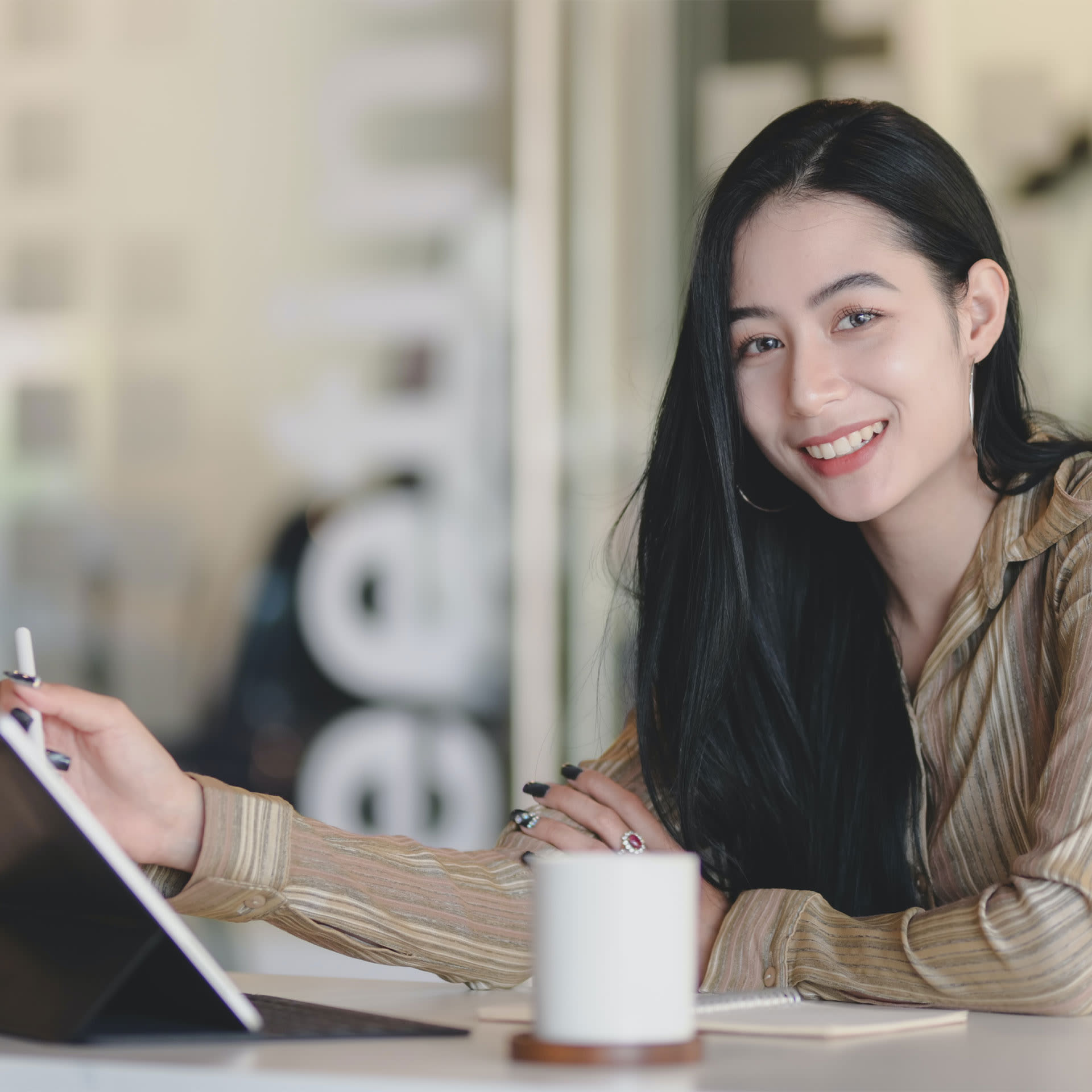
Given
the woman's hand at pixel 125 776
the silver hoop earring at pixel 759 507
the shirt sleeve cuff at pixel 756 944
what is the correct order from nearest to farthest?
the woman's hand at pixel 125 776 → the shirt sleeve cuff at pixel 756 944 → the silver hoop earring at pixel 759 507

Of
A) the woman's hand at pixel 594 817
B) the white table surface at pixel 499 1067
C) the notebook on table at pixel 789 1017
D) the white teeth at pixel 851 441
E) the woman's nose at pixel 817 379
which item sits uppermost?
the woman's nose at pixel 817 379

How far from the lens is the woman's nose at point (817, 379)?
1.35 m

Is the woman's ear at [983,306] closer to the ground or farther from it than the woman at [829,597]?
farther from it

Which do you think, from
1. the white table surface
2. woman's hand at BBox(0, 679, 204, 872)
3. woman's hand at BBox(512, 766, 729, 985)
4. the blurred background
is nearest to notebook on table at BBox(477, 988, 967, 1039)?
the white table surface

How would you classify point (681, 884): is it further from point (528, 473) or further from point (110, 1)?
point (110, 1)

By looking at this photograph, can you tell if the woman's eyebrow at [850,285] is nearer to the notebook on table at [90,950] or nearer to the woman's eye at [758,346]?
the woman's eye at [758,346]

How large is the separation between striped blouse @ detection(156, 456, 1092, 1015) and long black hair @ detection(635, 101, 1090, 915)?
0.05 m

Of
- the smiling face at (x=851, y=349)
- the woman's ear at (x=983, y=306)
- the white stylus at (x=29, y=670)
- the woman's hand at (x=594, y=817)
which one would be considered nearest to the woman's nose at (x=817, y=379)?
the smiling face at (x=851, y=349)

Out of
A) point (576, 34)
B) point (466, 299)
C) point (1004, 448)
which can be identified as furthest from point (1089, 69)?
point (1004, 448)

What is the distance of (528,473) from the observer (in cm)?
296

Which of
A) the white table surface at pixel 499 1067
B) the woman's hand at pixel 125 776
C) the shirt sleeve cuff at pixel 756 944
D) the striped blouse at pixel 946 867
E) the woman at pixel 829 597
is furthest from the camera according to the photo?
the woman at pixel 829 597

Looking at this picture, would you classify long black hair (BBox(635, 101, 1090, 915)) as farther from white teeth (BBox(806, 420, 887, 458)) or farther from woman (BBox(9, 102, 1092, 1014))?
white teeth (BBox(806, 420, 887, 458))

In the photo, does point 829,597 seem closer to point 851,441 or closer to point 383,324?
point 851,441

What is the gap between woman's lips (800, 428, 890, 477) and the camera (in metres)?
1.38
